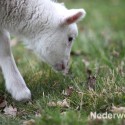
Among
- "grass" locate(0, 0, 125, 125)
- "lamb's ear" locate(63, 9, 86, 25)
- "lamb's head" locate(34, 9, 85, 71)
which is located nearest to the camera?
"grass" locate(0, 0, 125, 125)

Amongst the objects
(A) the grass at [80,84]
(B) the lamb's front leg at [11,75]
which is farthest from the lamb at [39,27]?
(A) the grass at [80,84]

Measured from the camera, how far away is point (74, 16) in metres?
4.78

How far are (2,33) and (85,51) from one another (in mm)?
2513

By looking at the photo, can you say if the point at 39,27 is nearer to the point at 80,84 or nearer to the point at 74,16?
the point at 74,16

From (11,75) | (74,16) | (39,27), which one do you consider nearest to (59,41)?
(39,27)

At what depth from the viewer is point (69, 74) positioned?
5695 mm

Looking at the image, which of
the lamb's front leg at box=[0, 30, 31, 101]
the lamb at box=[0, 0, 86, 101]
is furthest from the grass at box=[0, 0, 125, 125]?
the lamb at box=[0, 0, 86, 101]

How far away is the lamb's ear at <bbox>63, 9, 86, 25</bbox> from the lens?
15.6ft

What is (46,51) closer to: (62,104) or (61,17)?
(61,17)

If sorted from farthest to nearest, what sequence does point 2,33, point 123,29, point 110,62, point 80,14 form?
1. point 123,29
2. point 110,62
3. point 2,33
4. point 80,14

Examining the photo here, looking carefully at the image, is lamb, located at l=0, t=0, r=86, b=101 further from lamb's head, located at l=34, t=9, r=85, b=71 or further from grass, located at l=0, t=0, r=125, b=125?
grass, located at l=0, t=0, r=125, b=125

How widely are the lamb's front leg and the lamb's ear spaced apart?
85cm

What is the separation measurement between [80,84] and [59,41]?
539mm

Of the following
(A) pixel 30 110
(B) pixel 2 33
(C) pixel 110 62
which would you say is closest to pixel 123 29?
(C) pixel 110 62
